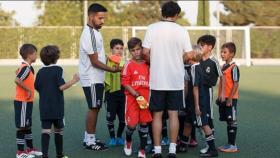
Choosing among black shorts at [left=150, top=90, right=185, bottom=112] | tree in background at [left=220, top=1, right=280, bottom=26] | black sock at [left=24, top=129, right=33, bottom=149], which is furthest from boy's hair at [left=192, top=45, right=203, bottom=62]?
tree in background at [left=220, top=1, right=280, bottom=26]

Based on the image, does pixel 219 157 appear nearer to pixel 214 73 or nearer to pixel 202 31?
pixel 214 73

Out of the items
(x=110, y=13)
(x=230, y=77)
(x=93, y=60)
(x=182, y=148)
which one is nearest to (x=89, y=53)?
(x=93, y=60)

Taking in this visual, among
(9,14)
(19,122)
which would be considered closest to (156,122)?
(19,122)

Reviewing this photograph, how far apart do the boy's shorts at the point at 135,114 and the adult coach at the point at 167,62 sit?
191mm

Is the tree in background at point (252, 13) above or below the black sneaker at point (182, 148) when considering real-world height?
above

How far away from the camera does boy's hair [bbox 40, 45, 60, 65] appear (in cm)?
649

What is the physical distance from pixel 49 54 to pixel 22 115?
2.99ft

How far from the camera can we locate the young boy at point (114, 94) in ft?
25.4

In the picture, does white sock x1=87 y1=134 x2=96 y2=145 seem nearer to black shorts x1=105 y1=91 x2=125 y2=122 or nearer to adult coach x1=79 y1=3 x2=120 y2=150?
adult coach x1=79 y1=3 x2=120 y2=150

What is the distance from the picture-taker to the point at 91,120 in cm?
743

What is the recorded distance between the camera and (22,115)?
22.4ft

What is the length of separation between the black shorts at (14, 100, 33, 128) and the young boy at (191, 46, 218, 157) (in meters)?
2.11

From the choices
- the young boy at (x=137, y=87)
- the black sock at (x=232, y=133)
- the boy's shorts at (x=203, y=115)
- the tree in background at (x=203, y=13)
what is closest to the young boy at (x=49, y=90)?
the young boy at (x=137, y=87)

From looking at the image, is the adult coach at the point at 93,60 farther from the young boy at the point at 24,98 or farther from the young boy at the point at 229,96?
the young boy at the point at 229,96
